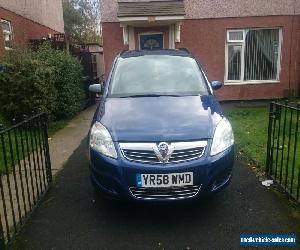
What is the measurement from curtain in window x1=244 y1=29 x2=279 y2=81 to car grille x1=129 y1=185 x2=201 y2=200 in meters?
10.00

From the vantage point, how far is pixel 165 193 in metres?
3.43

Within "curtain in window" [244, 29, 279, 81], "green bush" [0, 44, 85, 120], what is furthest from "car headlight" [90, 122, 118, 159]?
"curtain in window" [244, 29, 279, 81]

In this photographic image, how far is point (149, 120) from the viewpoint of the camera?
370 cm

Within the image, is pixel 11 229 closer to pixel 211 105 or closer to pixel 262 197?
pixel 211 105

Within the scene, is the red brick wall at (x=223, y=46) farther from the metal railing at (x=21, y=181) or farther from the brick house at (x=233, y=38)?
the metal railing at (x=21, y=181)

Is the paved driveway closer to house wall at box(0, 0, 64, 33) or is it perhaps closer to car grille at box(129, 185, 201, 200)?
car grille at box(129, 185, 201, 200)

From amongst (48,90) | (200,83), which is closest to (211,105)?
(200,83)

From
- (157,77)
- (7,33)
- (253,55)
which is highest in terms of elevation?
(7,33)

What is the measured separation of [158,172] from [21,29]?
43.9 feet

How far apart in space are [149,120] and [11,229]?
1.89 metres

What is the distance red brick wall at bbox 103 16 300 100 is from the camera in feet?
39.5

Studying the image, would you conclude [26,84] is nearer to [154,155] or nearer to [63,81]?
[63,81]

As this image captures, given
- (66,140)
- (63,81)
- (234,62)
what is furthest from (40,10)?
(66,140)

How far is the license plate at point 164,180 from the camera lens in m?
3.34
